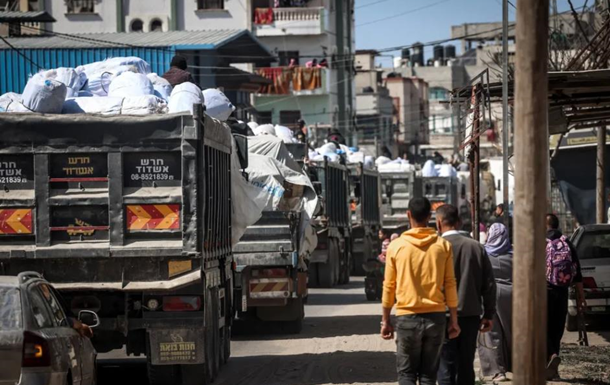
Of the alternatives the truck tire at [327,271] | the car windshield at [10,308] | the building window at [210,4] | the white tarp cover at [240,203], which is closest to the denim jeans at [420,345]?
the car windshield at [10,308]

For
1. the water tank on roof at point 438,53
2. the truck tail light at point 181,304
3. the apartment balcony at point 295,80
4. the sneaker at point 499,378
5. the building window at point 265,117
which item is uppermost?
the water tank on roof at point 438,53

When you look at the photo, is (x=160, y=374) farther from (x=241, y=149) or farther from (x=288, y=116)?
(x=288, y=116)

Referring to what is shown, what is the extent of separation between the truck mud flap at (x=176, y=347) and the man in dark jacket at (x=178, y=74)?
4.69 m

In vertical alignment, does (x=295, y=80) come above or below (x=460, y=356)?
above

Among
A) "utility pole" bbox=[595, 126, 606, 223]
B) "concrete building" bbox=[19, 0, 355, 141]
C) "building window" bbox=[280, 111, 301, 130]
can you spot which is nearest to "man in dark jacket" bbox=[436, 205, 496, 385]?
"utility pole" bbox=[595, 126, 606, 223]

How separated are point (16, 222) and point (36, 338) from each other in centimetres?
345

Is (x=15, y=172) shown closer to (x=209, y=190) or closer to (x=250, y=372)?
(x=209, y=190)

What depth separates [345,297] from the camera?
2555cm

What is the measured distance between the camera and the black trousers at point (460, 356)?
9703 mm

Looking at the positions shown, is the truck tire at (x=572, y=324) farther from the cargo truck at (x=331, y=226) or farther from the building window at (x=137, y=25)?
the building window at (x=137, y=25)

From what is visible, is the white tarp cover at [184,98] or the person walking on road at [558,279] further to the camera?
the person walking on road at [558,279]

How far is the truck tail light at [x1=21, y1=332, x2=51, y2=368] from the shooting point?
323 inches

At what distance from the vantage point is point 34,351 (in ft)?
27.1

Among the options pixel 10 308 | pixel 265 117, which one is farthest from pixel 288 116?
pixel 10 308
